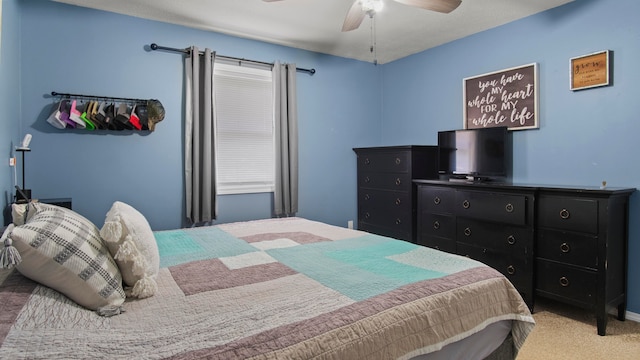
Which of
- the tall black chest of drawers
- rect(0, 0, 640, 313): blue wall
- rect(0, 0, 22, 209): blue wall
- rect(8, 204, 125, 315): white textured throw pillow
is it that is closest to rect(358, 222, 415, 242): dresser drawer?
the tall black chest of drawers

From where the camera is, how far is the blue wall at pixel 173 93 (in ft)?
8.68

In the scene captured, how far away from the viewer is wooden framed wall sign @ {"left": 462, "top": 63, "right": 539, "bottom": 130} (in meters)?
3.18

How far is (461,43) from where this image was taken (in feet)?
12.4

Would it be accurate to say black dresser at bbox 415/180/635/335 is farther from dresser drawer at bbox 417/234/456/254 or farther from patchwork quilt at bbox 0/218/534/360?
patchwork quilt at bbox 0/218/534/360

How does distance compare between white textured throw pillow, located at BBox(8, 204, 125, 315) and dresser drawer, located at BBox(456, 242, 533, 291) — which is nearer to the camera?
white textured throw pillow, located at BBox(8, 204, 125, 315)

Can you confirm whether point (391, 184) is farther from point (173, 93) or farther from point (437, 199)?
point (173, 93)

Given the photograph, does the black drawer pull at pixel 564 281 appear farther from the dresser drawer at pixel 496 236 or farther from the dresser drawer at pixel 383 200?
the dresser drawer at pixel 383 200

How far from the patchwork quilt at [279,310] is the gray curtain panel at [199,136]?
153 cm

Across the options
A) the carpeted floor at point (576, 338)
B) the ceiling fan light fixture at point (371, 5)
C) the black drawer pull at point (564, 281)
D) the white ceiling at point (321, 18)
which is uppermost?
the white ceiling at point (321, 18)

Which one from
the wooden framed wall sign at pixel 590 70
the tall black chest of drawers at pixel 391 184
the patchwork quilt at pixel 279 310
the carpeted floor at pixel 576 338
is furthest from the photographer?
the tall black chest of drawers at pixel 391 184

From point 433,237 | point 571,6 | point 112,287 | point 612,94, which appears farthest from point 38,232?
point 571,6

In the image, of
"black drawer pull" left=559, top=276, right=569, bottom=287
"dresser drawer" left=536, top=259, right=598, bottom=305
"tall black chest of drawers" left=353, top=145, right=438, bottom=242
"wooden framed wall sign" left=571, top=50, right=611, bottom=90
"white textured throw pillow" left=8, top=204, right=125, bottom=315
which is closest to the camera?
"white textured throw pillow" left=8, top=204, right=125, bottom=315

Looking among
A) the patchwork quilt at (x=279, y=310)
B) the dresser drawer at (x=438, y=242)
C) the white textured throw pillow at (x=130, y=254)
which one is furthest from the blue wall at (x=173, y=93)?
the patchwork quilt at (x=279, y=310)

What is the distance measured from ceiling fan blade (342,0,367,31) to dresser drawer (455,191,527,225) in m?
1.74
